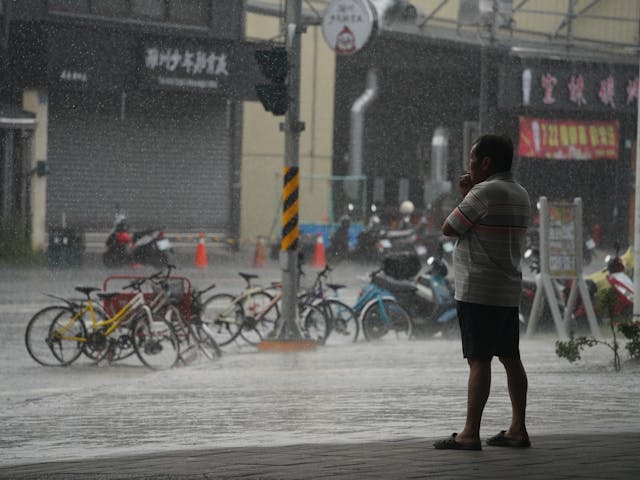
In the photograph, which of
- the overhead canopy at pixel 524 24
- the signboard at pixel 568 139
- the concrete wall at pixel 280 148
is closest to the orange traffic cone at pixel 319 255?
the concrete wall at pixel 280 148

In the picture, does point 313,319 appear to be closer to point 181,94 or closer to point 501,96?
point 181,94

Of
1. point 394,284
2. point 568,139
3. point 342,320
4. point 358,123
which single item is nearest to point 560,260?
point 394,284

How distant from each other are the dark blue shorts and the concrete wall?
3114cm

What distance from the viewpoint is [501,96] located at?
41875mm

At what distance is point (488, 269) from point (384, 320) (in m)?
11.3

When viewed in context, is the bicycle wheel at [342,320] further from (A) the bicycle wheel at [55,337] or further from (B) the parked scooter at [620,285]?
(A) the bicycle wheel at [55,337]

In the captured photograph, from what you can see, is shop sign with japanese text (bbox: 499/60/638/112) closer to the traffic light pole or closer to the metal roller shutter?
the metal roller shutter

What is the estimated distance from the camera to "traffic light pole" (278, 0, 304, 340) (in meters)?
17.6

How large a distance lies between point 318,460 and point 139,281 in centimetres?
980

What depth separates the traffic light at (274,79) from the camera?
56.2 feet

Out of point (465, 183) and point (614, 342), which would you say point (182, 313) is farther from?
point (465, 183)

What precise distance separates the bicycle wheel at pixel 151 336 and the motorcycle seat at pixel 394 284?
4.03m

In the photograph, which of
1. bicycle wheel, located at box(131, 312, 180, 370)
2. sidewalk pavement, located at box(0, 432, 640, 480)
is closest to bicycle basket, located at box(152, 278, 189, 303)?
bicycle wheel, located at box(131, 312, 180, 370)

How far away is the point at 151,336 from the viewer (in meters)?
15.7
